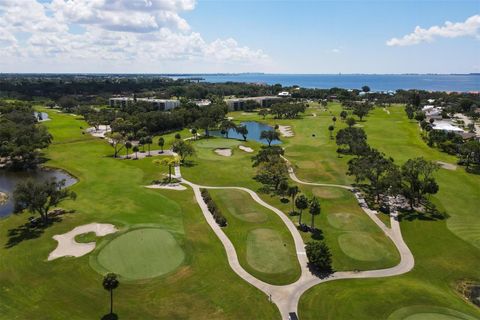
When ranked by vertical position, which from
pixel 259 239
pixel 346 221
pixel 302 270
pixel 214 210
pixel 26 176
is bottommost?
pixel 26 176

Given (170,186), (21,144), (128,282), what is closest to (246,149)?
(170,186)

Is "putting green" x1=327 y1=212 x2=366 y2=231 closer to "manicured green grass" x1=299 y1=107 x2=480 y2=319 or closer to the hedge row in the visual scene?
"manicured green grass" x1=299 y1=107 x2=480 y2=319

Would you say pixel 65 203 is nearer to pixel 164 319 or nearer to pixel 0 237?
pixel 0 237

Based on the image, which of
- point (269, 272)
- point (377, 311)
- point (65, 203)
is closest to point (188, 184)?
point (65, 203)

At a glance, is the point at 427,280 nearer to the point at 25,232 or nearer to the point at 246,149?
the point at 25,232

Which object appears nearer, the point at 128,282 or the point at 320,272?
the point at 128,282
